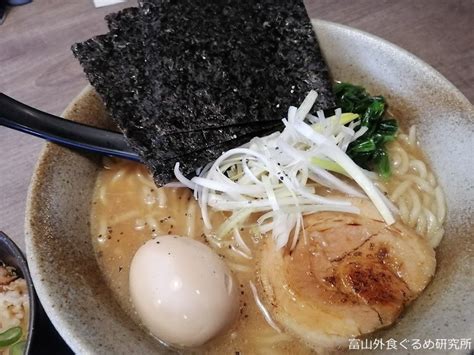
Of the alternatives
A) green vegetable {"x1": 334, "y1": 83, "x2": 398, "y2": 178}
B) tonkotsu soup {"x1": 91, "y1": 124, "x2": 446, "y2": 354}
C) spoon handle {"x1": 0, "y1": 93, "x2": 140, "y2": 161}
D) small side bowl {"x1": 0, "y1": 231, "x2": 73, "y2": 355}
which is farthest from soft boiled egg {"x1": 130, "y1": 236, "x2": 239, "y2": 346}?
green vegetable {"x1": 334, "y1": 83, "x2": 398, "y2": 178}

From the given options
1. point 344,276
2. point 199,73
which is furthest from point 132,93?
point 344,276

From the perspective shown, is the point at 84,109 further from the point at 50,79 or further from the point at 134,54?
the point at 50,79

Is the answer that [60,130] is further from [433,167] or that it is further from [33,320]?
[433,167]

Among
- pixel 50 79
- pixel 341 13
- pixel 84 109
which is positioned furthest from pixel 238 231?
pixel 341 13

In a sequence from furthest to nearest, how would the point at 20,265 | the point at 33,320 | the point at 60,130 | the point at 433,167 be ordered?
the point at 433,167
the point at 60,130
the point at 20,265
the point at 33,320

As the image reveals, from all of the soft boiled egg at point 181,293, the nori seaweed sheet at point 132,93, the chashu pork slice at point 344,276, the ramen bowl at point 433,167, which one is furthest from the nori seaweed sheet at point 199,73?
the chashu pork slice at point 344,276

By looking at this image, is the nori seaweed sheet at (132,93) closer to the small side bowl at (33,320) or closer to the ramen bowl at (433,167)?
the ramen bowl at (433,167)
